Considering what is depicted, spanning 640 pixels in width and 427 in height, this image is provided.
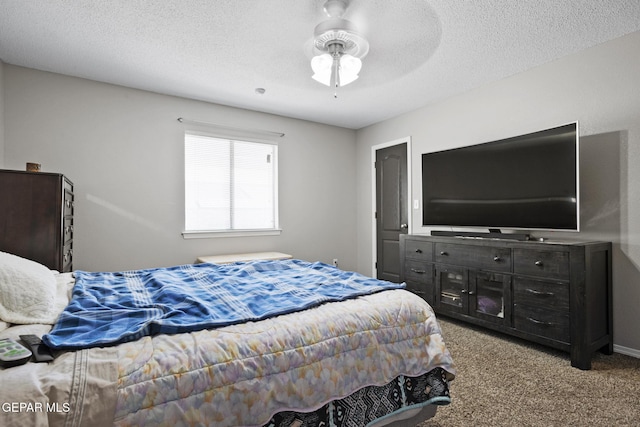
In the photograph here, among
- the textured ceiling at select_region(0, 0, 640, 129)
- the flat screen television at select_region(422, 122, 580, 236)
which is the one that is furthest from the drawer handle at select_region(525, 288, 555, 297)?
the textured ceiling at select_region(0, 0, 640, 129)

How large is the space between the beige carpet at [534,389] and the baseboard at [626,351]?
0.06m

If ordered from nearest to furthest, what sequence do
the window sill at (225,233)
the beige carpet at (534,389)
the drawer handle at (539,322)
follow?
the beige carpet at (534,389) < the drawer handle at (539,322) < the window sill at (225,233)

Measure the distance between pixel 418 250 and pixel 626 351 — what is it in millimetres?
1810

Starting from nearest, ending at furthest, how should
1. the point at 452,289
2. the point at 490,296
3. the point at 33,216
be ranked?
the point at 33,216 → the point at 490,296 → the point at 452,289

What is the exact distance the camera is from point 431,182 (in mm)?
3785

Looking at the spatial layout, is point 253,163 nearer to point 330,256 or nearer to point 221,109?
point 221,109

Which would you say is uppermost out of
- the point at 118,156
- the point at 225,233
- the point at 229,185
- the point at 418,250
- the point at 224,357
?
the point at 118,156

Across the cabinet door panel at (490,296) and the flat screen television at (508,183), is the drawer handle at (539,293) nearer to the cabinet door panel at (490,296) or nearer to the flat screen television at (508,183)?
the cabinet door panel at (490,296)

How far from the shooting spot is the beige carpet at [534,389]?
1.77m

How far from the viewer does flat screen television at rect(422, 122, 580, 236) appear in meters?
2.68

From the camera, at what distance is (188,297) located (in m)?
1.61

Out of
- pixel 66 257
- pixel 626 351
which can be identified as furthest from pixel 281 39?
pixel 626 351


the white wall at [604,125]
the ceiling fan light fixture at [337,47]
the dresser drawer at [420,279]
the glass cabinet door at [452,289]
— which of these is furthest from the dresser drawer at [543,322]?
the ceiling fan light fixture at [337,47]

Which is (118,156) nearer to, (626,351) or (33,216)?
(33,216)
